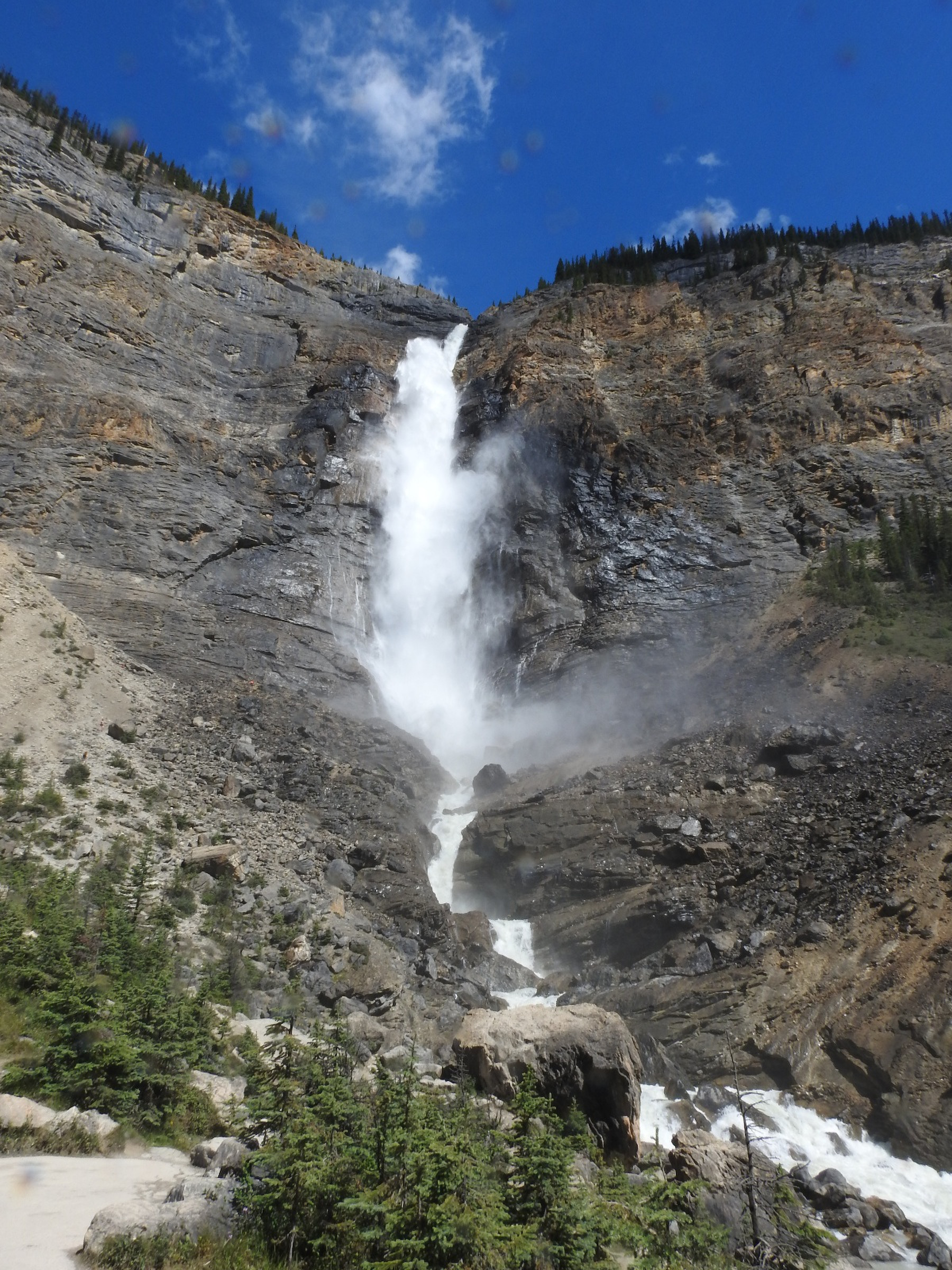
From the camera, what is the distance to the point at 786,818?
21.0 m

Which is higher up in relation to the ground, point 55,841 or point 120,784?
point 120,784

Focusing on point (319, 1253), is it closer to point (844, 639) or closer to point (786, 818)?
point (786, 818)

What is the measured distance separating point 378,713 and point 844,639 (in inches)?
705

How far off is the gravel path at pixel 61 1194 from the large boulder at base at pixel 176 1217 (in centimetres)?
22

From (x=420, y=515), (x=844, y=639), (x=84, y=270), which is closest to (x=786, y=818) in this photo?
(x=844, y=639)

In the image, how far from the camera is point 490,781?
2855cm

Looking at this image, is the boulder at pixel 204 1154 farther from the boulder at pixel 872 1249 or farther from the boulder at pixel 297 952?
the boulder at pixel 872 1249

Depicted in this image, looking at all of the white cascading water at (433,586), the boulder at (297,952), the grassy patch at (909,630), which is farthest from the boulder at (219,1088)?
the grassy patch at (909,630)

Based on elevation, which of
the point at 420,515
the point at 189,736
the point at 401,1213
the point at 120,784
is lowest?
the point at 401,1213

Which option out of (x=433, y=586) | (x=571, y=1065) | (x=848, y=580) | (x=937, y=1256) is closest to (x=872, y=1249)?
(x=937, y=1256)

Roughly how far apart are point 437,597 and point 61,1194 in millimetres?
33551

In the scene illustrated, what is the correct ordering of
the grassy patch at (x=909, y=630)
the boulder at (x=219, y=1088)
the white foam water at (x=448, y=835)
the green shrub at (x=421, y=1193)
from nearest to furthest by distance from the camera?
the green shrub at (x=421, y=1193) < the boulder at (x=219, y=1088) < the white foam water at (x=448, y=835) < the grassy patch at (x=909, y=630)

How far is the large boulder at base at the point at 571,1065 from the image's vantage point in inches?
453

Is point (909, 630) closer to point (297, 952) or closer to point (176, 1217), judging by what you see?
point (297, 952)
